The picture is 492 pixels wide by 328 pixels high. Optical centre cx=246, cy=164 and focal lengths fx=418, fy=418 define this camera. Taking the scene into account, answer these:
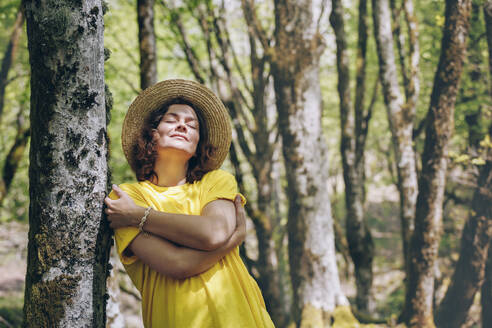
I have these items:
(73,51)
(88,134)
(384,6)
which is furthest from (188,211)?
(384,6)

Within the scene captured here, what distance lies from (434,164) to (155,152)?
4986 millimetres

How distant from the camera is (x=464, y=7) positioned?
20.2ft

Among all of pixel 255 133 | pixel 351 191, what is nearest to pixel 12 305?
pixel 255 133

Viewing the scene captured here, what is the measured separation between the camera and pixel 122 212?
2.11m

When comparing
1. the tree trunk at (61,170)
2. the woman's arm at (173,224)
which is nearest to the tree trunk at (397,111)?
the woman's arm at (173,224)

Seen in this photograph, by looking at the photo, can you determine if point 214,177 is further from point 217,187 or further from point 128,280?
point 128,280

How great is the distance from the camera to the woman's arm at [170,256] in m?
2.09

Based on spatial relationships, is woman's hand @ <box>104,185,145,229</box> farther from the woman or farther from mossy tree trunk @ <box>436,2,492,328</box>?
mossy tree trunk @ <box>436,2,492,328</box>

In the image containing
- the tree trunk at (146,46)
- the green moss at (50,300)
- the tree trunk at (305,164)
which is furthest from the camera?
the tree trunk at (305,164)

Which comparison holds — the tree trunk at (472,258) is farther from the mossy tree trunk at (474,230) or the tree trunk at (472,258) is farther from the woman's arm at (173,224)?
the woman's arm at (173,224)

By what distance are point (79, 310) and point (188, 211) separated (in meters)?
0.73

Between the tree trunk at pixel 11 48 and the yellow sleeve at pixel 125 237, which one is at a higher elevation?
the tree trunk at pixel 11 48

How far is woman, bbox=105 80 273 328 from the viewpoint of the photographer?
6.93 feet

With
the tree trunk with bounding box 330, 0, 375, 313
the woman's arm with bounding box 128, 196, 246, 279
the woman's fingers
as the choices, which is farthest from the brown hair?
the tree trunk with bounding box 330, 0, 375, 313
